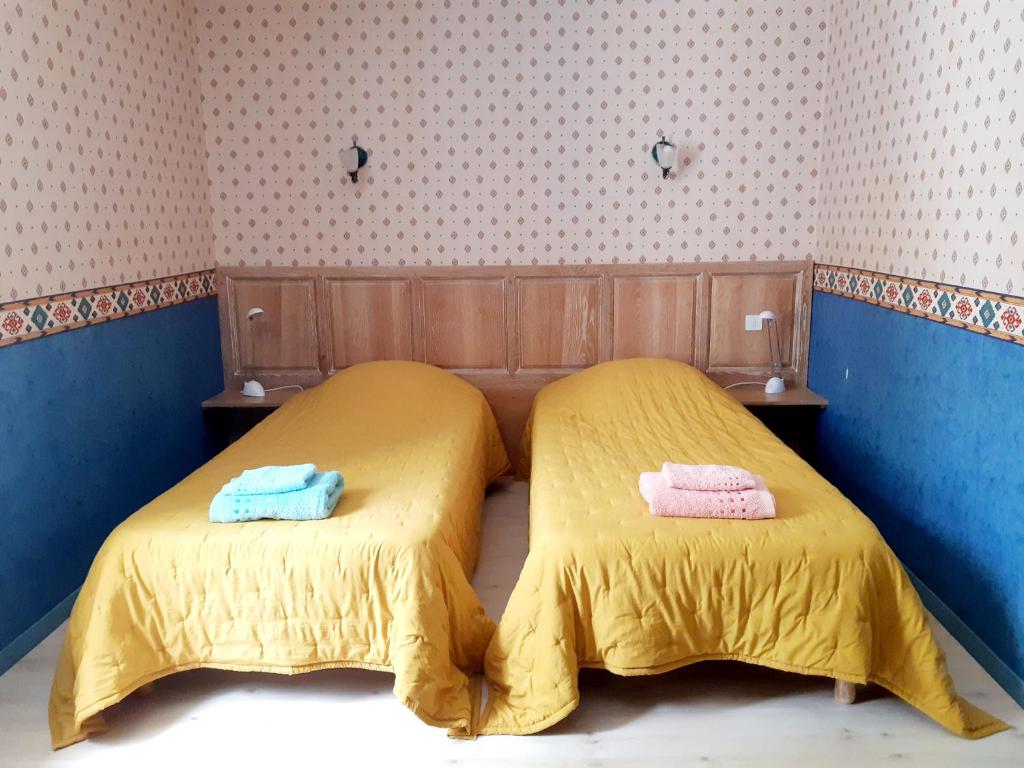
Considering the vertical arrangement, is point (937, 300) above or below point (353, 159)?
below

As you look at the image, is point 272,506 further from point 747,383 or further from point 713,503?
point 747,383

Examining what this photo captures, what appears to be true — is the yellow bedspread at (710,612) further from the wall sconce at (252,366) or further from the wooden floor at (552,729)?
the wall sconce at (252,366)

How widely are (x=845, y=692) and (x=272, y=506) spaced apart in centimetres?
173

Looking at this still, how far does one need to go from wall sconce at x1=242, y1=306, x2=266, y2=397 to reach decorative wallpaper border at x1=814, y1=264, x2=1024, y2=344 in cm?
270

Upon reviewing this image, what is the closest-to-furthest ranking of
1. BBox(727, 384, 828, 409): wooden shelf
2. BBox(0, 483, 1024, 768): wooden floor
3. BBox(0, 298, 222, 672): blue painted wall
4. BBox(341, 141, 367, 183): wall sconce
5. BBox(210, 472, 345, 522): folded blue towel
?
BBox(0, 483, 1024, 768): wooden floor → BBox(210, 472, 345, 522): folded blue towel → BBox(0, 298, 222, 672): blue painted wall → BBox(727, 384, 828, 409): wooden shelf → BBox(341, 141, 367, 183): wall sconce

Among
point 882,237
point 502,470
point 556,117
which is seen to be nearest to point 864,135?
point 882,237

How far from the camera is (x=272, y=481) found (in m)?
2.45

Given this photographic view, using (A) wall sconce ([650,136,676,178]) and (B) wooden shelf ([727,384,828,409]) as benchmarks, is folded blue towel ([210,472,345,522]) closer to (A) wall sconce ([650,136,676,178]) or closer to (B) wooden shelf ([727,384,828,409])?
(B) wooden shelf ([727,384,828,409])

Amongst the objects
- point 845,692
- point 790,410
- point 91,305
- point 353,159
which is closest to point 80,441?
point 91,305

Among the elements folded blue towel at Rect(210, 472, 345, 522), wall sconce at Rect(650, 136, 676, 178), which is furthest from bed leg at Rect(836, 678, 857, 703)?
wall sconce at Rect(650, 136, 676, 178)

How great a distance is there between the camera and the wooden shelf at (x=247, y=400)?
3.85m

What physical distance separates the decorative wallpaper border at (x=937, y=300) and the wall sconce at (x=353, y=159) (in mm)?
2255

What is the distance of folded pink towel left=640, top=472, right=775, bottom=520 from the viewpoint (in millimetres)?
2352

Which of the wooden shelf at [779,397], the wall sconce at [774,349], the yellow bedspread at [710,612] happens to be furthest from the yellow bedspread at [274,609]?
the wall sconce at [774,349]
